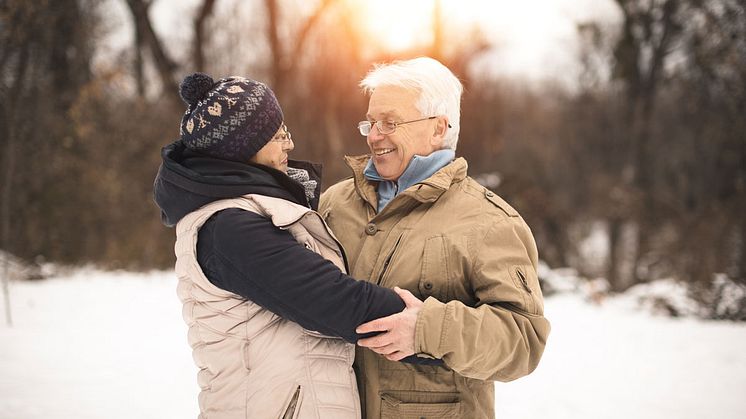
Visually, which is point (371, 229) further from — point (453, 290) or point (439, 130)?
point (439, 130)

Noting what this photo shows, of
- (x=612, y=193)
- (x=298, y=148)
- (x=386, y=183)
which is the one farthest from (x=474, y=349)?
(x=612, y=193)

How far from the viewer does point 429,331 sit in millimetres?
1610

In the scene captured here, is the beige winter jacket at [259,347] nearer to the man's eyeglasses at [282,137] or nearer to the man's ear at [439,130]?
the man's eyeglasses at [282,137]

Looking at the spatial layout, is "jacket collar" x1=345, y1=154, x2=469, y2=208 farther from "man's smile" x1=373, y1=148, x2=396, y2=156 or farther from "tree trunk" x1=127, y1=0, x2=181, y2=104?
"tree trunk" x1=127, y1=0, x2=181, y2=104

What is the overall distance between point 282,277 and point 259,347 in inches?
9.5

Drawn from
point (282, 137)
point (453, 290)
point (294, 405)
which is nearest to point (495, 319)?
point (453, 290)

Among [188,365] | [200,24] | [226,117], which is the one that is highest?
[200,24]

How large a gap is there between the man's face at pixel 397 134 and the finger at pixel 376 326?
68cm

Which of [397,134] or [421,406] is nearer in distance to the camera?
[421,406]

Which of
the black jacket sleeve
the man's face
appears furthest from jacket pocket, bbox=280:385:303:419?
the man's face

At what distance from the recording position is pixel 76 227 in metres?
10.5

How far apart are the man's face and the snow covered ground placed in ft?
10.3

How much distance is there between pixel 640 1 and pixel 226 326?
17.0 metres

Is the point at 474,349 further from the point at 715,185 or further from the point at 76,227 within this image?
the point at 715,185
